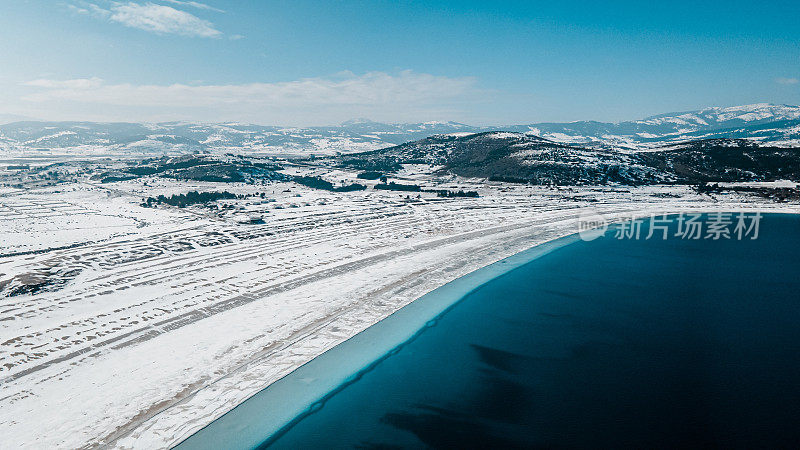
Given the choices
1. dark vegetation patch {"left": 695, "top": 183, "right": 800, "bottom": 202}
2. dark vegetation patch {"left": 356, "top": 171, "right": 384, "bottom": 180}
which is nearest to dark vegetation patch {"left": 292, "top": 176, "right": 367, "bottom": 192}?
dark vegetation patch {"left": 356, "top": 171, "right": 384, "bottom": 180}

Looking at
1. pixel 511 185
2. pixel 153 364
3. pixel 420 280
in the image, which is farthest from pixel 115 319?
pixel 511 185

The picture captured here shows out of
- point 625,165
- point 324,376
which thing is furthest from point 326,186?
point 324,376

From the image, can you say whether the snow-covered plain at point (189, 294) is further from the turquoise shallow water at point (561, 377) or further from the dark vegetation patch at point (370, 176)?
the dark vegetation patch at point (370, 176)

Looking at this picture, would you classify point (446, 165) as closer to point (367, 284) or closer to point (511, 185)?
point (511, 185)

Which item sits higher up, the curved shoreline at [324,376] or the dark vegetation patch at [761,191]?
the dark vegetation patch at [761,191]

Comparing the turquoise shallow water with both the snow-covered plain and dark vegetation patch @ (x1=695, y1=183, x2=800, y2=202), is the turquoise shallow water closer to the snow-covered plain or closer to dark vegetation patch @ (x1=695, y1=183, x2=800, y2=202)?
the snow-covered plain

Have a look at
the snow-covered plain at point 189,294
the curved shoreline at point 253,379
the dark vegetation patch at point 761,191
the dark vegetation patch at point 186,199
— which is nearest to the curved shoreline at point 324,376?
the curved shoreline at point 253,379

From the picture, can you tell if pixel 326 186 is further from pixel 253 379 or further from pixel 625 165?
pixel 253 379
